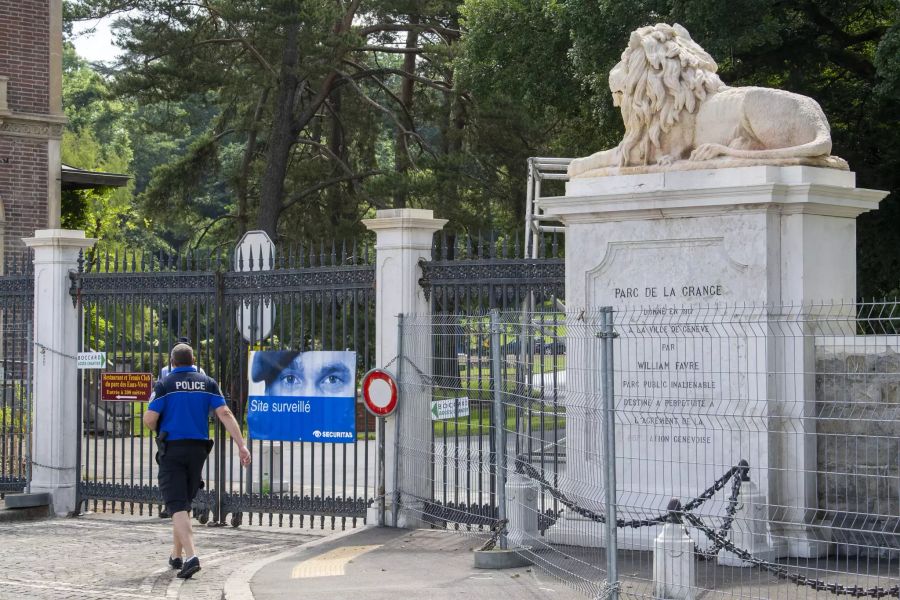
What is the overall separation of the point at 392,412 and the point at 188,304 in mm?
2928

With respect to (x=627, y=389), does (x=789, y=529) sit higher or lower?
lower

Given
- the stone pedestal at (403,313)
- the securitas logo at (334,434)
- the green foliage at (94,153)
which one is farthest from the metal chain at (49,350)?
the green foliage at (94,153)

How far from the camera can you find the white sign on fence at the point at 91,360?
14250 mm

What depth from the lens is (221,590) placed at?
9898 millimetres

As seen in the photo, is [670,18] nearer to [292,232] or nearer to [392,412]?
[392,412]

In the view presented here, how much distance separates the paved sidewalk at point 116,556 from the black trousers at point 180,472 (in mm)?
593

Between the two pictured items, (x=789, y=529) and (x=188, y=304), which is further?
(x=188, y=304)

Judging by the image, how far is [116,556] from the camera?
37.8 feet

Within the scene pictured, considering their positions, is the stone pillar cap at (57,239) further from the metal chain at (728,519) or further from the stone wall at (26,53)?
the stone wall at (26,53)

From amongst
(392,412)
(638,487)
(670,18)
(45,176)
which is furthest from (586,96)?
(638,487)

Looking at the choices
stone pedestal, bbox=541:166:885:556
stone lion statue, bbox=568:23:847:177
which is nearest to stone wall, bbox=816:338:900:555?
A: stone pedestal, bbox=541:166:885:556

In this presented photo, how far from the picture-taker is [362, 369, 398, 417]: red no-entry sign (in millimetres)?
12062

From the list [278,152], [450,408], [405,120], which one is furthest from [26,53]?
[450,408]

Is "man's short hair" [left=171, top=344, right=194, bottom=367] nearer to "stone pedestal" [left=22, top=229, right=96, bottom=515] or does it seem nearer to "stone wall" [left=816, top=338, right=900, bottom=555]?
"stone pedestal" [left=22, top=229, right=96, bottom=515]
